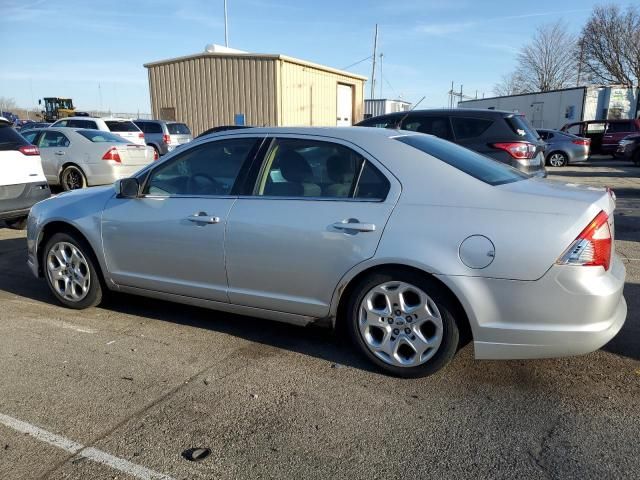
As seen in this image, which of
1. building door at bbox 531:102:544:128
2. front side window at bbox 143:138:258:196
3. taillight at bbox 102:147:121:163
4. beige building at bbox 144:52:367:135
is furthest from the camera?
building door at bbox 531:102:544:128

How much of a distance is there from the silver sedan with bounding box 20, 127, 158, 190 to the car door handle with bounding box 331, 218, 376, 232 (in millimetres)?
8511

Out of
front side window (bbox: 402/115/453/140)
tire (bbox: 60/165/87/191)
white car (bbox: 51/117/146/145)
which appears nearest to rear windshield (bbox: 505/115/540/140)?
Result: front side window (bbox: 402/115/453/140)

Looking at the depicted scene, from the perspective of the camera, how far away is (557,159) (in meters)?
19.3

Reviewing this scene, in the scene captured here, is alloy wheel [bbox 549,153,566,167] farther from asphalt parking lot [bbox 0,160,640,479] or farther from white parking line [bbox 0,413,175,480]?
white parking line [bbox 0,413,175,480]

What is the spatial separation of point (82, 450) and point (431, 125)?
702 centimetres

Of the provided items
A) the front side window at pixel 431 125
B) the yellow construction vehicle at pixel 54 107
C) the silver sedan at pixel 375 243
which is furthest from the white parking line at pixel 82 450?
the yellow construction vehicle at pixel 54 107

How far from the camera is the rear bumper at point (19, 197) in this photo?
258 inches

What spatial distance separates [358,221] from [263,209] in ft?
2.34

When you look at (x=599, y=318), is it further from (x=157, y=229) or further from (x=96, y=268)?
(x=96, y=268)

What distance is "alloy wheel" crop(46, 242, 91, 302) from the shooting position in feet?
14.7

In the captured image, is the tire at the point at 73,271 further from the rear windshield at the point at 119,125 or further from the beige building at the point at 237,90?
the beige building at the point at 237,90

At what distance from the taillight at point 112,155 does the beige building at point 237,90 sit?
13.1m

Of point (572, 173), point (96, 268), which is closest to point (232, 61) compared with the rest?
point (572, 173)

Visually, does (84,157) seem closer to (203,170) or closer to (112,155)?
(112,155)
